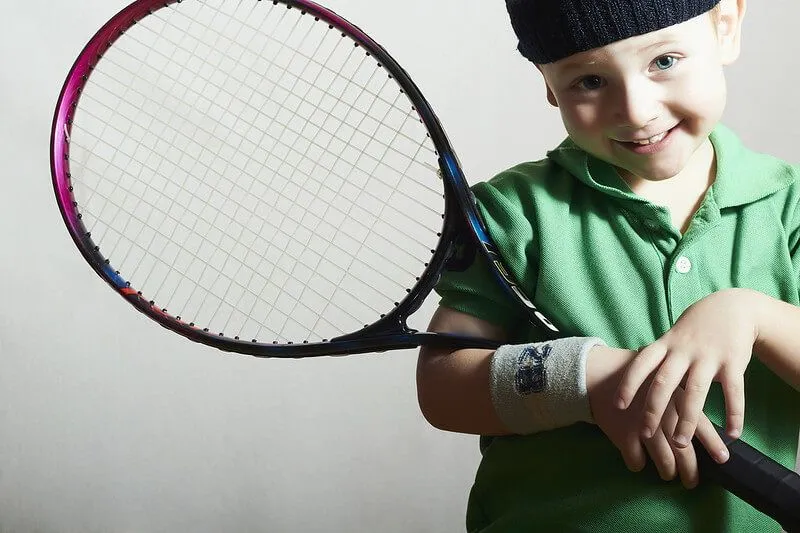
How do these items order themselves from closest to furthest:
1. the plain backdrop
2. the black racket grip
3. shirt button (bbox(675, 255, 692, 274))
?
the black racket grip
shirt button (bbox(675, 255, 692, 274))
the plain backdrop

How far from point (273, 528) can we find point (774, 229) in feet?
3.07

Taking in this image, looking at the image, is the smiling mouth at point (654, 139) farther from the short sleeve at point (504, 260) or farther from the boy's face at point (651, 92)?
the short sleeve at point (504, 260)

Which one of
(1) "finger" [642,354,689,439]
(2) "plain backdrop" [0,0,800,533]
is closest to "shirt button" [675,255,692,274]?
(1) "finger" [642,354,689,439]

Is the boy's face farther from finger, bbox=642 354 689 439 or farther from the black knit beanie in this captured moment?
finger, bbox=642 354 689 439

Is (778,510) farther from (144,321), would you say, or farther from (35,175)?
(35,175)

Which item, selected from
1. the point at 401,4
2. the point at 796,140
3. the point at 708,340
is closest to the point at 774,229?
the point at 708,340

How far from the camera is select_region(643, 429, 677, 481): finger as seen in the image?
0.79m

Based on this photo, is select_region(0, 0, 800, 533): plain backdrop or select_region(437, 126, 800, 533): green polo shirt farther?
select_region(0, 0, 800, 533): plain backdrop

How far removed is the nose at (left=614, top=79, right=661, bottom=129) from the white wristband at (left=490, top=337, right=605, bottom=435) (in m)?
0.16

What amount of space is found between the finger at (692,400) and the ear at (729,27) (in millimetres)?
233

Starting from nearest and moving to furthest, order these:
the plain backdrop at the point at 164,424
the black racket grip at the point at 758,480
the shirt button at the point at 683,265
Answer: the black racket grip at the point at 758,480, the shirt button at the point at 683,265, the plain backdrop at the point at 164,424

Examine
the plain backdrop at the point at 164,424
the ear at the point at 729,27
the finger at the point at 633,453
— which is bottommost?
the plain backdrop at the point at 164,424

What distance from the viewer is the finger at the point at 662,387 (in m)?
0.77

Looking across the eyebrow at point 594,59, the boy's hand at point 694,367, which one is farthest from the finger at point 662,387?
the eyebrow at point 594,59
